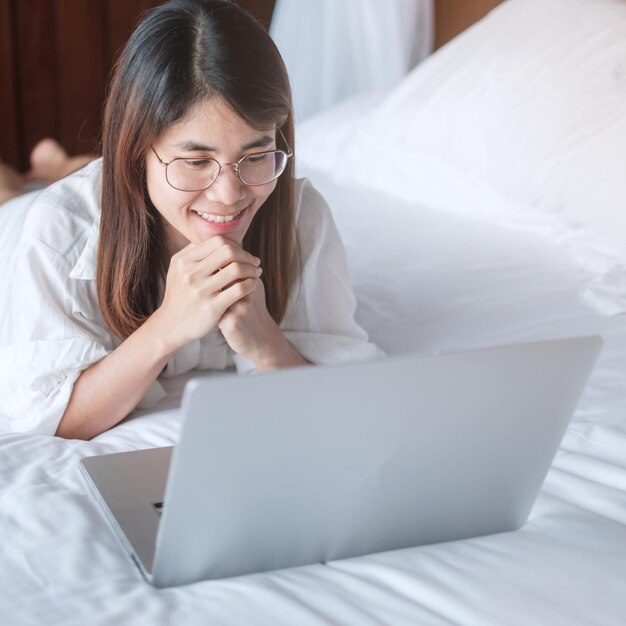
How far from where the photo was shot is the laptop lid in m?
0.67

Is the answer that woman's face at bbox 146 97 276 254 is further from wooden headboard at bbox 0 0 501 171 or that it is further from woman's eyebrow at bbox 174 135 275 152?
wooden headboard at bbox 0 0 501 171

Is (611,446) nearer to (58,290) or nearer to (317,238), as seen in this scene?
(317,238)

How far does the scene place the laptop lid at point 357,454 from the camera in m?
0.67

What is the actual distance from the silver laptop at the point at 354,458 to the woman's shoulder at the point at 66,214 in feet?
1.48

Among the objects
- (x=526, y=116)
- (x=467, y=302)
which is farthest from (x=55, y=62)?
(x=467, y=302)

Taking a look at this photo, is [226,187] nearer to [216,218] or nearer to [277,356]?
[216,218]

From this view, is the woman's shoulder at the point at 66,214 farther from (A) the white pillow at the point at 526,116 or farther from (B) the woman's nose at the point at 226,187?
(A) the white pillow at the point at 526,116

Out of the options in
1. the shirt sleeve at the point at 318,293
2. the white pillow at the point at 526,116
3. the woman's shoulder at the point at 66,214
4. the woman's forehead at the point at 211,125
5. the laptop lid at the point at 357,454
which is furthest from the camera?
the white pillow at the point at 526,116

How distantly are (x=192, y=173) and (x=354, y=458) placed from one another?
0.48 meters

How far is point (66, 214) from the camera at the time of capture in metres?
1.23

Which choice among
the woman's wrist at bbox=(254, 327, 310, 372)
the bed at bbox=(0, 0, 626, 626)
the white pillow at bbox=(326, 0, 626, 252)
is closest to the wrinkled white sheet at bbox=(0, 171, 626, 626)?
the bed at bbox=(0, 0, 626, 626)

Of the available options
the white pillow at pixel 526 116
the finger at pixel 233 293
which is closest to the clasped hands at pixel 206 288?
the finger at pixel 233 293

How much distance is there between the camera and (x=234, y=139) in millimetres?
1088

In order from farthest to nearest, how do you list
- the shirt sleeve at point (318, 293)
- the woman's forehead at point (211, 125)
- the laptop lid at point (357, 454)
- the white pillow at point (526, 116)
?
the white pillow at point (526, 116)
the shirt sleeve at point (318, 293)
the woman's forehead at point (211, 125)
the laptop lid at point (357, 454)
